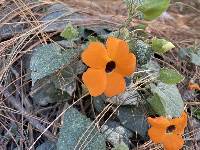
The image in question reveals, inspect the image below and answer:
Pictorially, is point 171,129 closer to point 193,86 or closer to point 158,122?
point 158,122

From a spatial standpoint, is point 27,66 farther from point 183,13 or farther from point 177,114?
point 183,13

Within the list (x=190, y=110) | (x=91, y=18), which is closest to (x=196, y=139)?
(x=190, y=110)

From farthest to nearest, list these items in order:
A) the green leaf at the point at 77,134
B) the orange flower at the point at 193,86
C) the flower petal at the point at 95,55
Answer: the orange flower at the point at 193,86, the green leaf at the point at 77,134, the flower petal at the point at 95,55

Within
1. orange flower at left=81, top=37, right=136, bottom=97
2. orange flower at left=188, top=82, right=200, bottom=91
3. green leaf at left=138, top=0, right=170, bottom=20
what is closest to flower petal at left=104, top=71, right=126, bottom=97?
orange flower at left=81, top=37, right=136, bottom=97

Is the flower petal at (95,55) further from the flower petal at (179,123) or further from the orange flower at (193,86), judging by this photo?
the orange flower at (193,86)

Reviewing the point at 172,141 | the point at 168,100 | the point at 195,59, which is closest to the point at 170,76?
the point at 168,100

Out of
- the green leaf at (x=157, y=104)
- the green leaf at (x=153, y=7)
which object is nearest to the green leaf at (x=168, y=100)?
the green leaf at (x=157, y=104)

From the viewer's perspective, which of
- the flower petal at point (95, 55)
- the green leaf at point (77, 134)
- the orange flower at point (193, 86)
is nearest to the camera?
the flower petal at point (95, 55)
